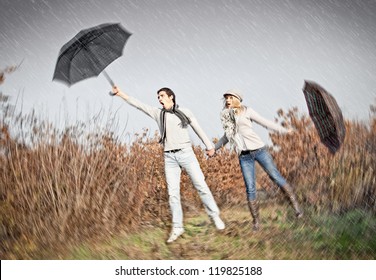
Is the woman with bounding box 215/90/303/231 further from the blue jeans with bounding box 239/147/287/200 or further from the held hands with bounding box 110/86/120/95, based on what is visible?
the held hands with bounding box 110/86/120/95

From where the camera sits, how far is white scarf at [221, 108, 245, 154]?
206 inches

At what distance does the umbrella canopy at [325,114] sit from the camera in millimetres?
5270

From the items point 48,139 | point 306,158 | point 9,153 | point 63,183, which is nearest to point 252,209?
point 306,158

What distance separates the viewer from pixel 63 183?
5.28 m

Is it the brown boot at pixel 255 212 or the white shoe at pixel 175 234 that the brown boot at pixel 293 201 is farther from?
the white shoe at pixel 175 234

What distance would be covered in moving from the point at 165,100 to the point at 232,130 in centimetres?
83

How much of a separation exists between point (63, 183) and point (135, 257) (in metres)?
1.17

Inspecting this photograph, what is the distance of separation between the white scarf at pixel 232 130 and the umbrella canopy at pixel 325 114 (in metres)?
0.95

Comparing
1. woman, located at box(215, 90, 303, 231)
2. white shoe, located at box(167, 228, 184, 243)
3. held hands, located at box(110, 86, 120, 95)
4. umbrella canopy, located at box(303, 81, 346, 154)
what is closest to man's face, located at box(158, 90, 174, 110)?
held hands, located at box(110, 86, 120, 95)

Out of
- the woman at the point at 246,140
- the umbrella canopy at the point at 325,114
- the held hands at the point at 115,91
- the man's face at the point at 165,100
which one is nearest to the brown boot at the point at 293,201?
the woman at the point at 246,140

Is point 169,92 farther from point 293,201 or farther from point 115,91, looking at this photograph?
point 293,201

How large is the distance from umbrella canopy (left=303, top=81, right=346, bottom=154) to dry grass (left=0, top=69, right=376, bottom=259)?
16.9 inches

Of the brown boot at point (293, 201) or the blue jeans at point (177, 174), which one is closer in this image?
the blue jeans at point (177, 174)

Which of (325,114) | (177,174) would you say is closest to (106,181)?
(177,174)
